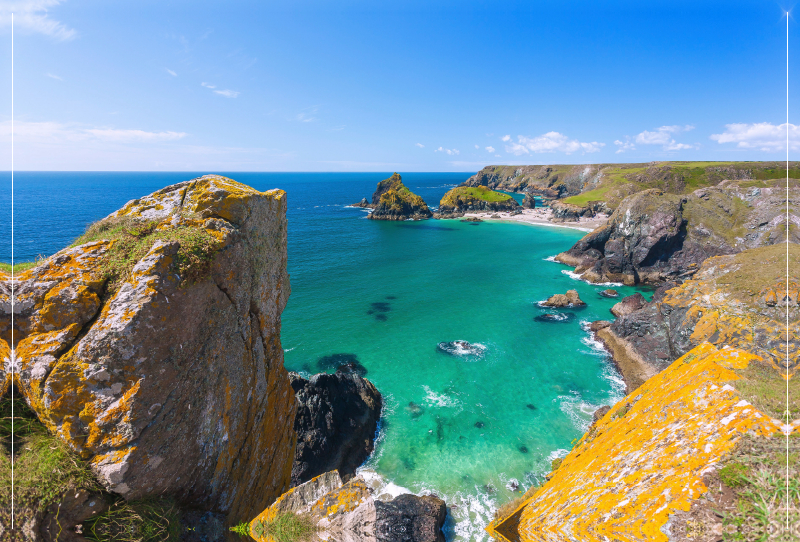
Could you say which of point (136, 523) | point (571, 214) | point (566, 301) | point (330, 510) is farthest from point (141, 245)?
point (571, 214)

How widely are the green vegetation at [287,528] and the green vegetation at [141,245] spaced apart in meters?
6.38

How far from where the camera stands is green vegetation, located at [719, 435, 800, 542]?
4.84 meters

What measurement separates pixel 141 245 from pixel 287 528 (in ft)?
25.1

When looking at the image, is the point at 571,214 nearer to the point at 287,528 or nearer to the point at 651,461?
the point at 651,461

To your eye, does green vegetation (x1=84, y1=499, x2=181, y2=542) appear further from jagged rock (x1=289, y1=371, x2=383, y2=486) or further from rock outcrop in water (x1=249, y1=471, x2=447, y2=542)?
jagged rock (x1=289, y1=371, x2=383, y2=486)

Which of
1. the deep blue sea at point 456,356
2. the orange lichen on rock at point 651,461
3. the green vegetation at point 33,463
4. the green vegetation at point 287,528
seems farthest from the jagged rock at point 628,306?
the green vegetation at point 33,463

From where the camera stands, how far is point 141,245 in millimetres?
7699

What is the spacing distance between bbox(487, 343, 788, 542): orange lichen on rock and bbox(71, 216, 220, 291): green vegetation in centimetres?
1029

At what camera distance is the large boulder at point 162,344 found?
20.9 ft

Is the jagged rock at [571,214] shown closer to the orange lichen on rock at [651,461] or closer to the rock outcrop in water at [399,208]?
the rock outcrop in water at [399,208]

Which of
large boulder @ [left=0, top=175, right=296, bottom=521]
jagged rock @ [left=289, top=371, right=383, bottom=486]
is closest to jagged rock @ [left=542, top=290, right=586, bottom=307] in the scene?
jagged rock @ [left=289, top=371, right=383, bottom=486]

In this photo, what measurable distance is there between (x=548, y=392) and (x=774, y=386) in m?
21.6

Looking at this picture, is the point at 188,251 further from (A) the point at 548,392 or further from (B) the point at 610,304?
(B) the point at 610,304

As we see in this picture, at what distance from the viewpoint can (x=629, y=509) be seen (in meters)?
6.64
